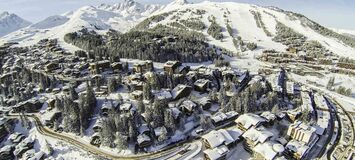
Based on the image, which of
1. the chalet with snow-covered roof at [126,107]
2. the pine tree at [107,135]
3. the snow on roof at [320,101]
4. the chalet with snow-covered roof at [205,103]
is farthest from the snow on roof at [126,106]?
the snow on roof at [320,101]

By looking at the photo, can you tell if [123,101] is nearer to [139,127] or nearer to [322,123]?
[139,127]

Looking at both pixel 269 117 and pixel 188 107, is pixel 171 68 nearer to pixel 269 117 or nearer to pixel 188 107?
pixel 188 107

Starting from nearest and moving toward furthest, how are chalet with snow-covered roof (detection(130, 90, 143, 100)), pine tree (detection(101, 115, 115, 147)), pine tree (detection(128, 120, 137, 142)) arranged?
pine tree (detection(101, 115, 115, 147)) → pine tree (detection(128, 120, 137, 142)) → chalet with snow-covered roof (detection(130, 90, 143, 100))

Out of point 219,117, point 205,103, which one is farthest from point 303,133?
point 205,103

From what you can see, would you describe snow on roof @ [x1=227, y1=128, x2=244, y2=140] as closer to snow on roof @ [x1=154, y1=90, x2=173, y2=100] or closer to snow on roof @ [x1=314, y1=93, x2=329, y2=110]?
snow on roof @ [x1=154, y1=90, x2=173, y2=100]

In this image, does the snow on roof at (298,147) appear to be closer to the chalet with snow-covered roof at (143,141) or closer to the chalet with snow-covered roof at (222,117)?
the chalet with snow-covered roof at (222,117)

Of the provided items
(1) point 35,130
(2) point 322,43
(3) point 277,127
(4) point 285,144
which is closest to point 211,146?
(4) point 285,144

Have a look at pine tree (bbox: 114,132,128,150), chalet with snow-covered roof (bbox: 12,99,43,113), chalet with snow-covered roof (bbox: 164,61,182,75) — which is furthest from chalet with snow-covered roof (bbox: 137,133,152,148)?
chalet with snow-covered roof (bbox: 164,61,182,75)
